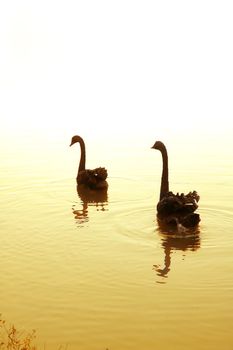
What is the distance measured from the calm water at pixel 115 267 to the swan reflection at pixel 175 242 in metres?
0.02

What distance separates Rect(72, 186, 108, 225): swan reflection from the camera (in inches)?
478

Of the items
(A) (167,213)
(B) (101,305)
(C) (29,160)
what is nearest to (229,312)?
(B) (101,305)

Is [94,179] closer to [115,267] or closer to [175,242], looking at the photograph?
[175,242]

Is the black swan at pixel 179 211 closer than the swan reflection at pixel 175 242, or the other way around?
the swan reflection at pixel 175 242

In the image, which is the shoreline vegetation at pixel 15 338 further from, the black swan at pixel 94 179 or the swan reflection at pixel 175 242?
the black swan at pixel 94 179

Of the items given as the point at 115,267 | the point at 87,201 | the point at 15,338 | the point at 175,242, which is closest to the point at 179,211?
the point at 175,242

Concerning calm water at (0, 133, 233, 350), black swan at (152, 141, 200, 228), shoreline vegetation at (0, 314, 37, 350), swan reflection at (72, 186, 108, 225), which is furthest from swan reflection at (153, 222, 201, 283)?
shoreline vegetation at (0, 314, 37, 350)

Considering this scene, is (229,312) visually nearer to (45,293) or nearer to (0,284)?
(45,293)

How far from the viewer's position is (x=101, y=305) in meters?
7.15

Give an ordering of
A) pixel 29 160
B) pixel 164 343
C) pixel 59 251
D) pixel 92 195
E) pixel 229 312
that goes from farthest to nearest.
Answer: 1. pixel 29 160
2. pixel 92 195
3. pixel 59 251
4. pixel 229 312
5. pixel 164 343

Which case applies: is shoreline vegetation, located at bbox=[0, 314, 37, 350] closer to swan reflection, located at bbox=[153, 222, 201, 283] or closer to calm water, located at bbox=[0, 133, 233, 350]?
calm water, located at bbox=[0, 133, 233, 350]

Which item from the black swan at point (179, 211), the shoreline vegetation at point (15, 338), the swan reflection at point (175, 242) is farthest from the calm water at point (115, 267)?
the black swan at point (179, 211)

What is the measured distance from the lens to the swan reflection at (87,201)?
12134 mm

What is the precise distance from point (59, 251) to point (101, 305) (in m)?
2.42
